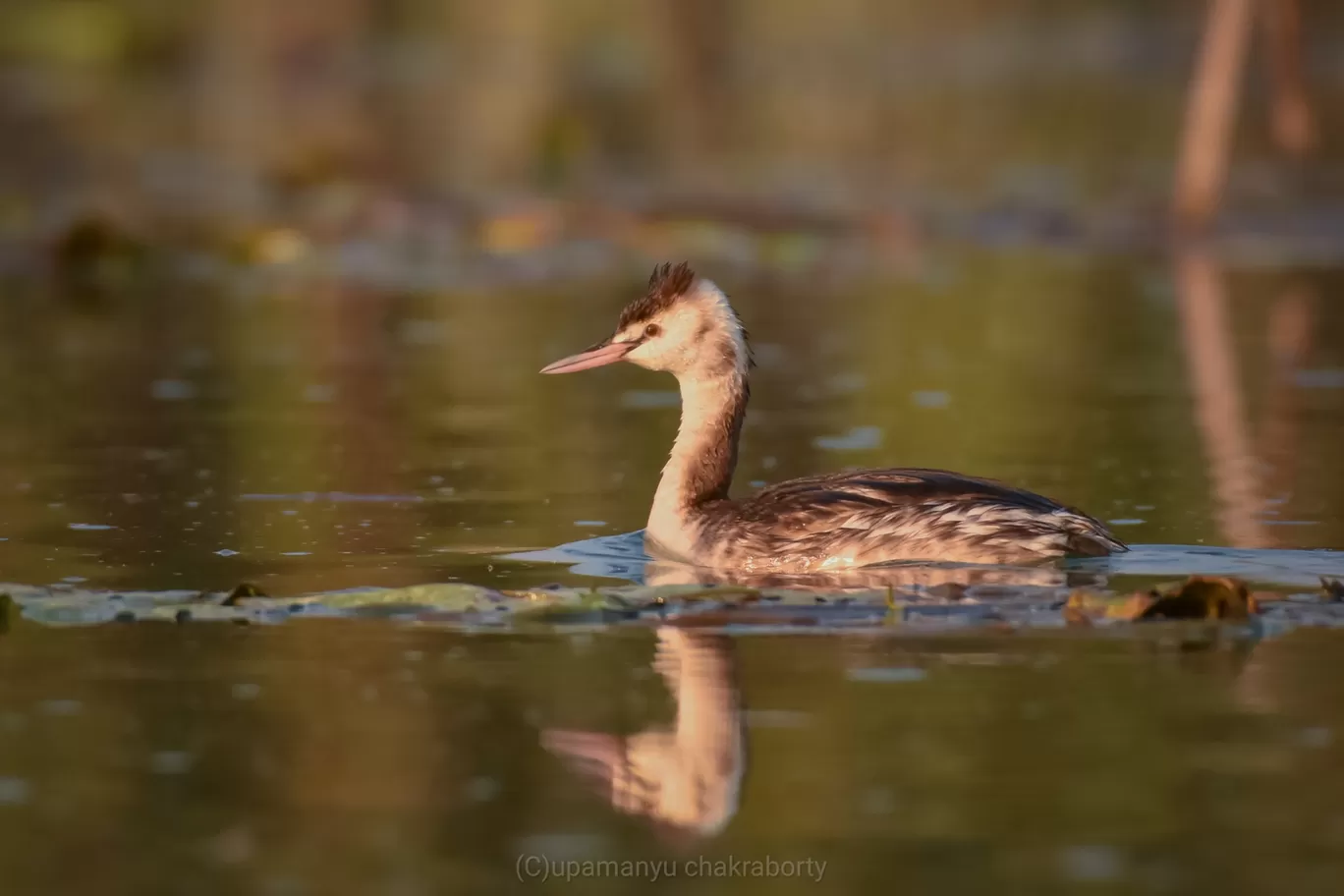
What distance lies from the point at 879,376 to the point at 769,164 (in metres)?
18.1

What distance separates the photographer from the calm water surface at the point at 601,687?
739 centimetres

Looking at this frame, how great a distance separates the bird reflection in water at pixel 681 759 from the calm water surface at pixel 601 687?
0.02 m

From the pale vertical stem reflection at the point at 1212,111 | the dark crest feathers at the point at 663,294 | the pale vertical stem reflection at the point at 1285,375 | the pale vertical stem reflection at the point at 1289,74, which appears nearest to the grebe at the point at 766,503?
the dark crest feathers at the point at 663,294

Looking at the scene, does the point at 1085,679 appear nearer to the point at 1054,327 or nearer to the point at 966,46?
the point at 1054,327

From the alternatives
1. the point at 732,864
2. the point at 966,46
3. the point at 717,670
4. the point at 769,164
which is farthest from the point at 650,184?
the point at 966,46

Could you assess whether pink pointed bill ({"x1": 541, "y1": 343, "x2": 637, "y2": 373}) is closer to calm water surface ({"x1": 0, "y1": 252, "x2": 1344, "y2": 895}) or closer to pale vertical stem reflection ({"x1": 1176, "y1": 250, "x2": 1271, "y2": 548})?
calm water surface ({"x1": 0, "y1": 252, "x2": 1344, "y2": 895})

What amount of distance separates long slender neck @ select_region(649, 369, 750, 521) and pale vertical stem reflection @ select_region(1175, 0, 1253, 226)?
13.6 metres

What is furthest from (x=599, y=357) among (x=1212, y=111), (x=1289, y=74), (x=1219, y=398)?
(x=1289, y=74)

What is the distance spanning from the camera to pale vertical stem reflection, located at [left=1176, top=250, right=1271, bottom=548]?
42.8 feet

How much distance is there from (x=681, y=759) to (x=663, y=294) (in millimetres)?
4795

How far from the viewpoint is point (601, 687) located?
9.24 meters

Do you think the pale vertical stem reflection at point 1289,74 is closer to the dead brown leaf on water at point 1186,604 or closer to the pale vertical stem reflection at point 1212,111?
the pale vertical stem reflection at point 1212,111

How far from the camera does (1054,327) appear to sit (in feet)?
71.5

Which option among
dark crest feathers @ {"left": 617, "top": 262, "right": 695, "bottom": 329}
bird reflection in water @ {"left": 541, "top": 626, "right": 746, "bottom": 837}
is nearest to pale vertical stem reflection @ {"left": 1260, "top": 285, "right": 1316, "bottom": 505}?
dark crest feathers @ {"left": 617, "top": 262, "right": 695, "bottom": 329}
